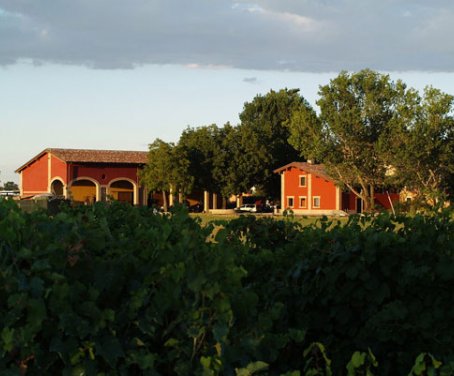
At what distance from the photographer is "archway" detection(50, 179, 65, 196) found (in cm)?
8829

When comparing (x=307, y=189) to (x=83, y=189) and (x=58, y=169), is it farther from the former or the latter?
(x=58, y=169)

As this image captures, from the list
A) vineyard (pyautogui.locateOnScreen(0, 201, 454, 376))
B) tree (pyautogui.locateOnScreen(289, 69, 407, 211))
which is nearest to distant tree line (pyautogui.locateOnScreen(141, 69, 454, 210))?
tree (pyautogui.locateOnScreen(289, 69, 407, 211))

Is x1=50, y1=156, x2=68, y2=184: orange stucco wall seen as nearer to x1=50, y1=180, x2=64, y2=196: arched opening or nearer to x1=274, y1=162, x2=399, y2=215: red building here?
x1=50, y1=180, x2=64, y2=196: arched opening

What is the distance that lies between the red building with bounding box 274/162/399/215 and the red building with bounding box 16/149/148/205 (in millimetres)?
17545

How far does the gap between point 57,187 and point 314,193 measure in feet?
103

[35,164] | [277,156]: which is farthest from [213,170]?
[35,164]

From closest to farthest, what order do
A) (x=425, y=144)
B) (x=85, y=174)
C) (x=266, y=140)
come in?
1. (x=425, y=144)
2. (x=85, y=174)
3. (x=266, y=140)

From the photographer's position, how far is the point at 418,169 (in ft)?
244

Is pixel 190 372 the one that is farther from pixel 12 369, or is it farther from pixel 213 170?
pixel 213 170

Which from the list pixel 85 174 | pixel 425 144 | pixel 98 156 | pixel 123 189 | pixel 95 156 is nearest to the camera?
pixel 425 144

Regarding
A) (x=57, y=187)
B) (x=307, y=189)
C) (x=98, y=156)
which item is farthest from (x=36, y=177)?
(x=307, y=189)

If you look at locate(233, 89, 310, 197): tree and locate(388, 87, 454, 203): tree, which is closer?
locate(388, 87, 454, 203): tree

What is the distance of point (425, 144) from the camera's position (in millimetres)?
73375

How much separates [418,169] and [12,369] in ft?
243
